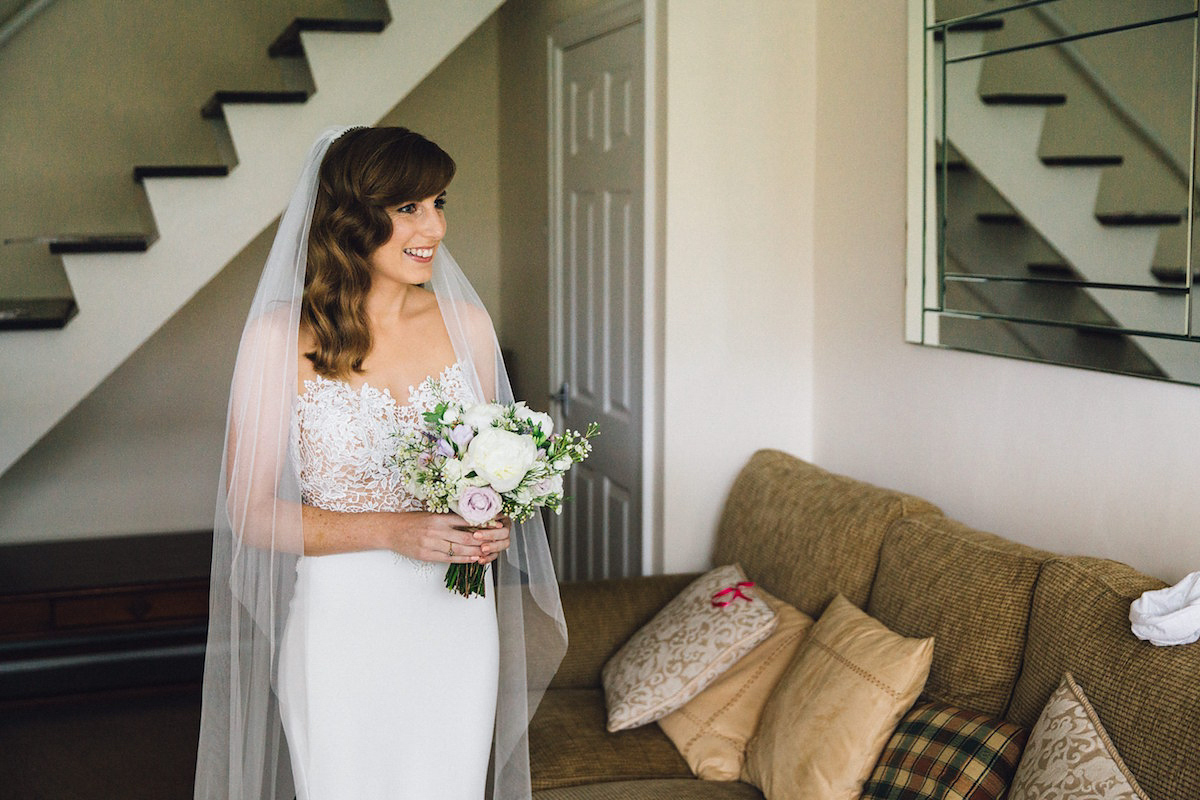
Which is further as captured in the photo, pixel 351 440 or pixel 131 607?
pixel 131 607

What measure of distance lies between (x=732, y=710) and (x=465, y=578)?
2.63 feet

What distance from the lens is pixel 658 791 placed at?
2.40 metres

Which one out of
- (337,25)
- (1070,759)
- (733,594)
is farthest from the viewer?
(337,25)

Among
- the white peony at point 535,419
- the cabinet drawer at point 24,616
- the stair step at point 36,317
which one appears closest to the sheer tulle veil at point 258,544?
the white peony at point 535,419

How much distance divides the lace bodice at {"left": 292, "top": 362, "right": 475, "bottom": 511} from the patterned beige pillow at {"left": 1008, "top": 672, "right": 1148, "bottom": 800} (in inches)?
46.9

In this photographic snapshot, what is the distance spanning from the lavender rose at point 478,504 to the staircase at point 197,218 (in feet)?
6.92

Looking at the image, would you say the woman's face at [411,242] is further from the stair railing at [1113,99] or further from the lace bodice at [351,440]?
the stair railing at [1113,99]

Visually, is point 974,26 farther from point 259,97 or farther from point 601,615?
point 259,97

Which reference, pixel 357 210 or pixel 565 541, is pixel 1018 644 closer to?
pixel 357 210

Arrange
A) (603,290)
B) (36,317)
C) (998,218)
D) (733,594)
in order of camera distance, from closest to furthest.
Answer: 1. (998,218)
2. (733,594)
3. (36,317)
4. (603,290)

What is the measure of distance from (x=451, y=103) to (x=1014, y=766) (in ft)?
13.6

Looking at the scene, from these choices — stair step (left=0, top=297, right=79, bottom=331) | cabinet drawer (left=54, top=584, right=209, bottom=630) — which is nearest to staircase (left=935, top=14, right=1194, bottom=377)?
stair step (left=0, top=297, right=79, bottom=331)

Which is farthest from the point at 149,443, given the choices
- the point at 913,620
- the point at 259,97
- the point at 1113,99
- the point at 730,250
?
the point at 1113,99

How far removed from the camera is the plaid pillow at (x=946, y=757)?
75.4 inches
